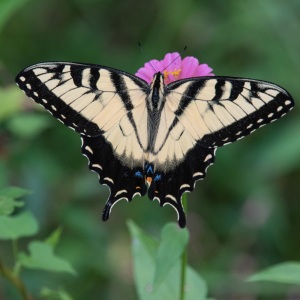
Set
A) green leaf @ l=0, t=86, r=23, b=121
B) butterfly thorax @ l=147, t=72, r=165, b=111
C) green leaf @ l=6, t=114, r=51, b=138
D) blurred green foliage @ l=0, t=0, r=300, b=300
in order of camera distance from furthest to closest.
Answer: blurred green foliage @ l=0, t=0, r=300, b=300, green leaf @ l=6, t=114, r=51, b=138, green leaf @ l=0, t=86, r=23, b=121, butterfly thorax @ l=147, t=72, r=165, b=111

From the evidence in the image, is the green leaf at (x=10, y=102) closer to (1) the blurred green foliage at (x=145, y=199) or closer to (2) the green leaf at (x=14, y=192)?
(1) the blurred green foliage at (x=145, y=199)

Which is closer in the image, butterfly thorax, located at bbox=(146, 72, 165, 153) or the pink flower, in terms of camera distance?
the pink flower

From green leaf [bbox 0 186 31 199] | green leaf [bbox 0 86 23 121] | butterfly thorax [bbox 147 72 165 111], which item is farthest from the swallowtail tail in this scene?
green leaf [bbox 0 86 23 121]

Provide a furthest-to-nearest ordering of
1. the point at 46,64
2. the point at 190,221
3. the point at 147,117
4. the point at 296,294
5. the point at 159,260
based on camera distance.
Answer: the point at 190,221
the point at 296,294
the point at 147,117
the point at 46,64
the point at 159,260

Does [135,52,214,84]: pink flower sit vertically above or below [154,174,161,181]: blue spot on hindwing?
above

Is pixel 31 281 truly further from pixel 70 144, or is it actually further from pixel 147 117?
pixel 147 117

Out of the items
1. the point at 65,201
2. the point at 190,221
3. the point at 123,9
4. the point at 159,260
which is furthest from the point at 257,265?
the point at 123,9

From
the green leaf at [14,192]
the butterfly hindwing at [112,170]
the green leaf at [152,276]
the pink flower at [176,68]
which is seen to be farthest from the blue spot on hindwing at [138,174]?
the green leaf at [14,192]

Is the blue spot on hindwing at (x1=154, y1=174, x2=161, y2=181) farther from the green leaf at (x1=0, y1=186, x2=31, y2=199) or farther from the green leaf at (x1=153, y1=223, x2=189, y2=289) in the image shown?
the green leaf at (x1=0, y1=186, x2=31, y2=199)
